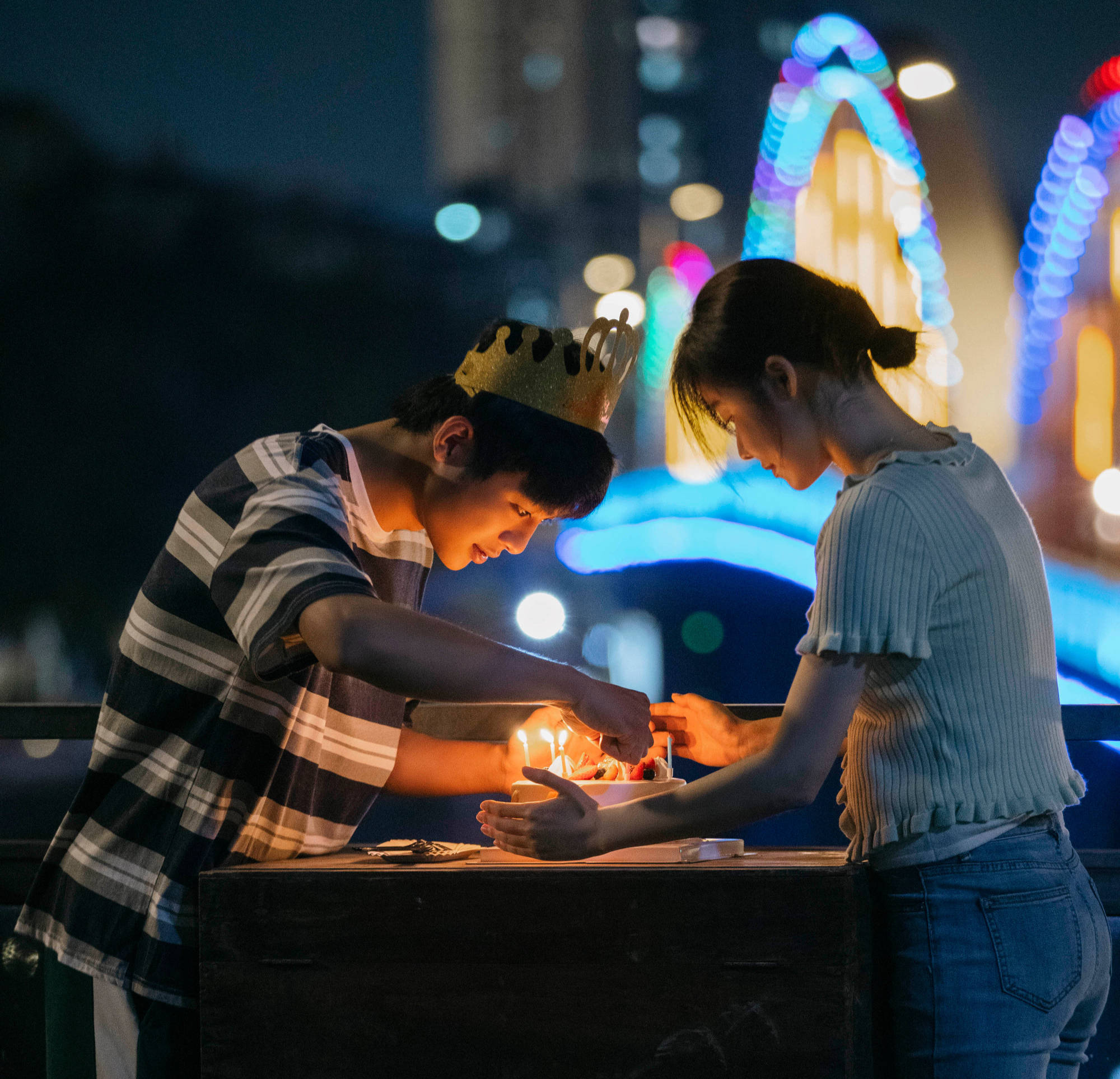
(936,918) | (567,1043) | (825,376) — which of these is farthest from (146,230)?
(936,918)

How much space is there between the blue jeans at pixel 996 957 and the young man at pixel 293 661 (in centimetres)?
51

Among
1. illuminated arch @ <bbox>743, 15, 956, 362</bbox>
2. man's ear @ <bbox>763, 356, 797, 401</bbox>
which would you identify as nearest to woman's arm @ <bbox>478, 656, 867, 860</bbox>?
man's ear @ <bbox>763, 356, 797, 401</bbox>

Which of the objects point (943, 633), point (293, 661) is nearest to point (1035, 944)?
point (943, 633)

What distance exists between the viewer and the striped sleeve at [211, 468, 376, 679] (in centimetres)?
140

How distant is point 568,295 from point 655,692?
3.39 feet

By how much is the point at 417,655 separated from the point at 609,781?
490 millimetres

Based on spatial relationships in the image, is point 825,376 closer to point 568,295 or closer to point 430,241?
point 568,295

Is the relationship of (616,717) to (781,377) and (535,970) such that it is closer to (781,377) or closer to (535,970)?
(535,970)

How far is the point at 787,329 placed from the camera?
1472mm

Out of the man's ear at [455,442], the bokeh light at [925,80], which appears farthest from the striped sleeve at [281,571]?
the bokeh light at [925,80]

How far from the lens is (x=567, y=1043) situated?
1.44 metres

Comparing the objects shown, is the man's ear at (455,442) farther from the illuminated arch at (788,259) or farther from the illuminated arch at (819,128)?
the illuminated arch at (819,128)

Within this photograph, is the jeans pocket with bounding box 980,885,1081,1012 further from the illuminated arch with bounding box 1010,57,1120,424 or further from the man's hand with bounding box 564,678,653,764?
the illuminated arch with bounding box 1010,57,1120,424

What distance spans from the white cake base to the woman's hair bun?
704 mm
